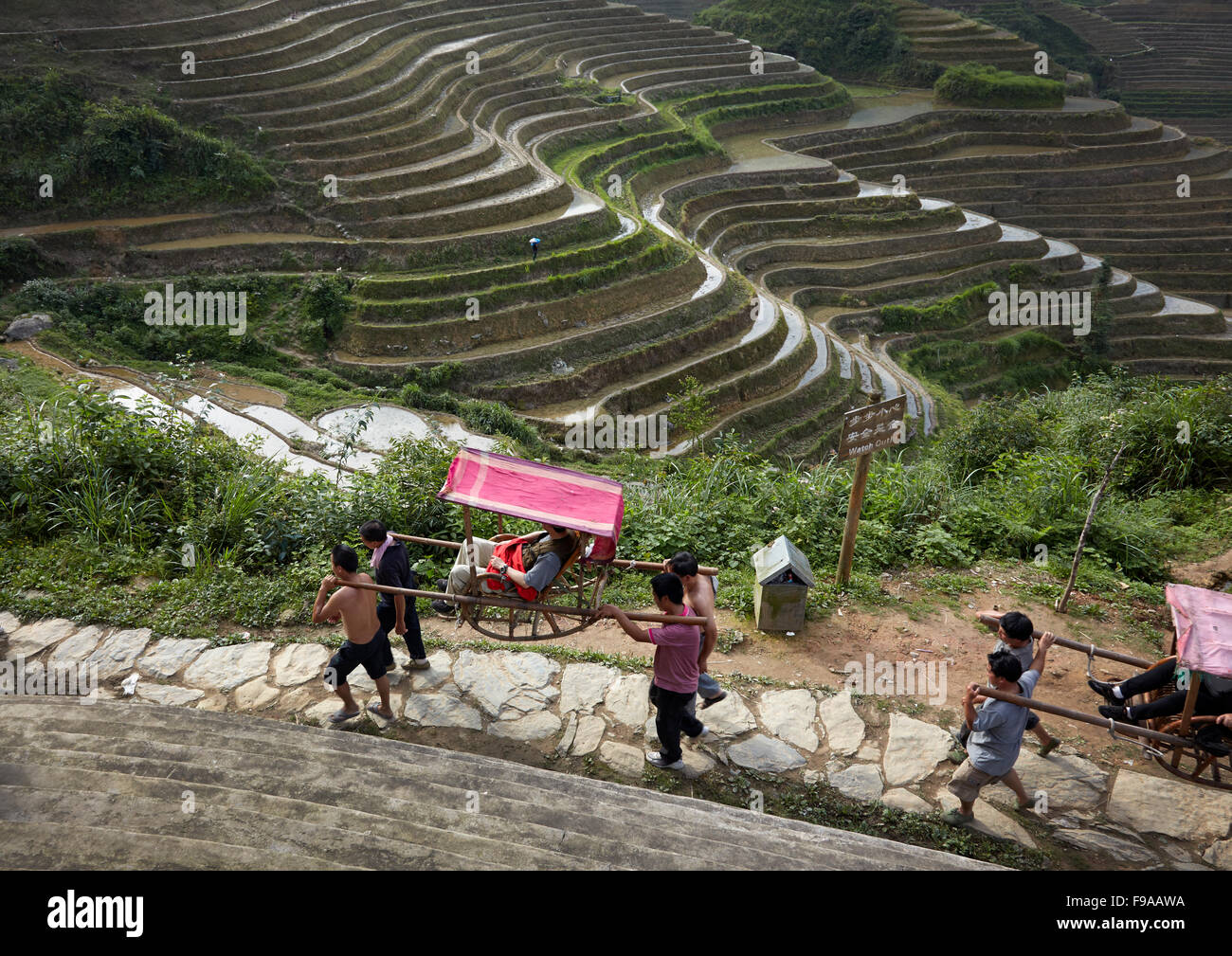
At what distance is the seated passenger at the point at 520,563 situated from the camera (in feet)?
15.2

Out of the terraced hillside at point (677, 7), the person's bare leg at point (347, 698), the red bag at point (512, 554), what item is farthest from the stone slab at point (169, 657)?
the terraced hillside at point (677, 7)

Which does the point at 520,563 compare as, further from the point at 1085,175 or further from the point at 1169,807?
the point at 1085,175

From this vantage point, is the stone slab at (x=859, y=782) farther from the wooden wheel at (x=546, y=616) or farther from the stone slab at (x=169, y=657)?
the stone slab at (x=169, y=657)

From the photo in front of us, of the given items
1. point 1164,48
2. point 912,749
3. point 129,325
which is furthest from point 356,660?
point 1164,48

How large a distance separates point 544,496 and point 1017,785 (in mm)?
3183

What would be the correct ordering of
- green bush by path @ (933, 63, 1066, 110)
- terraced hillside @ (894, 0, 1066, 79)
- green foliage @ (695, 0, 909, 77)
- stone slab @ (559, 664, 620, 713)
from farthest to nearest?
1. green foliage @ (695, 0, 909, 77)
2. terraced hillside @ (894, 0, 1066, 79)
3. green bush by path @ (933, 63, 1066, 110)
4. stone slab @ (559, 664, 620, 713)

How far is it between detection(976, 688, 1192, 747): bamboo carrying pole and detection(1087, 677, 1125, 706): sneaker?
0.77 m

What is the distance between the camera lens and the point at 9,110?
1881cm

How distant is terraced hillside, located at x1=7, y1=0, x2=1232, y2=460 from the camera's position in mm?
18891

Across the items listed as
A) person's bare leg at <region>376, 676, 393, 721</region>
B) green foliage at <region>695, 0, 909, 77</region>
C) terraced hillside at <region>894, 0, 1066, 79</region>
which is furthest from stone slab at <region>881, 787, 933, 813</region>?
green foliage at <region>695, 0, 909, 77</region>

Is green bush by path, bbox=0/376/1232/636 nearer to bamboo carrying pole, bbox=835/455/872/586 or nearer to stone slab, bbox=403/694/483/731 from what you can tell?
bamboo carrying pole, bbox=835/455/872/586

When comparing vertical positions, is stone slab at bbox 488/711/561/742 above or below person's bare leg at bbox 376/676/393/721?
below

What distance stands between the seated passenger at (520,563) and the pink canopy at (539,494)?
0.16 meters

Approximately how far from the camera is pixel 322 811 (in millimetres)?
3867
